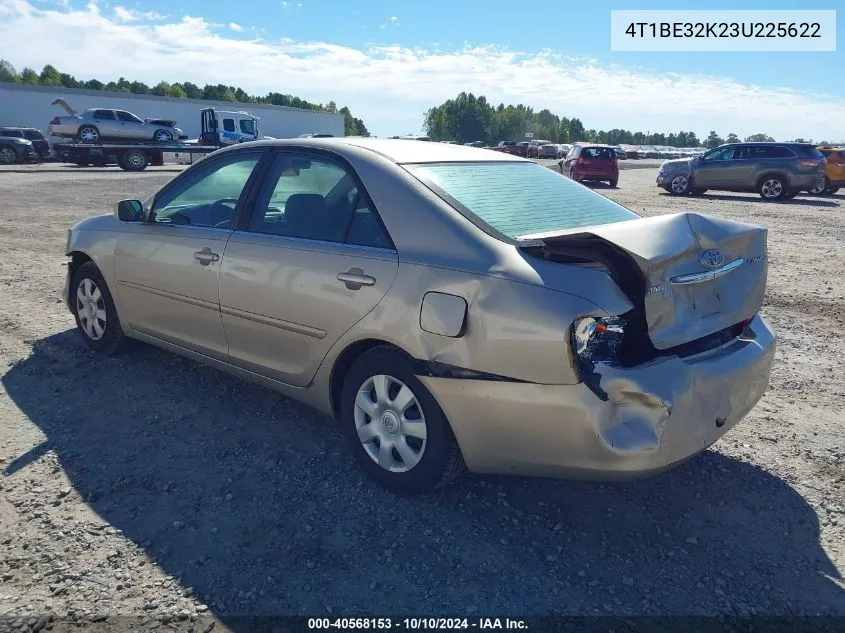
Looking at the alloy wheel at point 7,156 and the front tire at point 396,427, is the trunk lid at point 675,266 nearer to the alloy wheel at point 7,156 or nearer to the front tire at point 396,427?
the front tire at point 396,427

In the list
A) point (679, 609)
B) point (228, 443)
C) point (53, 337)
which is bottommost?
point (679, 609)

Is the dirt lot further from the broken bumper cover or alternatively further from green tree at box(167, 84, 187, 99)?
green tree at box(167, 84, 187, 99)

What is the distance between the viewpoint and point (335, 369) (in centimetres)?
326

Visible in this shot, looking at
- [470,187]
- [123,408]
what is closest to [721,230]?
[470,187]

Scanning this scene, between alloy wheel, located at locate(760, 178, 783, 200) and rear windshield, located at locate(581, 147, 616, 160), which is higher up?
rear windshield, located at locate(581, 147, 616, 160)

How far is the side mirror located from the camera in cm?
438

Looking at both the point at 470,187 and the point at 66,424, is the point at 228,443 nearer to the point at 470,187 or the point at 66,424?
the point at 66,424

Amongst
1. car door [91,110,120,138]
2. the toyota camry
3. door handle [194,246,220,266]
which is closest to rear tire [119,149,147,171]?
car door [91,110,120,138]

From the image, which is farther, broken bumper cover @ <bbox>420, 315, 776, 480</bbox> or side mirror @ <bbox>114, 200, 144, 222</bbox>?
side mirror @ <bbox>114, 200, 144, 222</bbox>

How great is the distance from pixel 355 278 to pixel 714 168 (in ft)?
63.8

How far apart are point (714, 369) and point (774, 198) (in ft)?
62.7

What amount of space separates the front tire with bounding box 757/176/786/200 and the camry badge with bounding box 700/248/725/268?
61.1 feet

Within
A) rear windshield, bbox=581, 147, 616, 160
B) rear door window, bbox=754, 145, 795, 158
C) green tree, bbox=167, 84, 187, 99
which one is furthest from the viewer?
green tree, bbox=167, 84, 187, 99

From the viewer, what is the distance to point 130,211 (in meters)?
4.38
